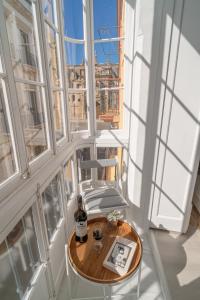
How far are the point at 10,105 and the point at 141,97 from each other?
116 cm

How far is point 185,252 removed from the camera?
1831 mm

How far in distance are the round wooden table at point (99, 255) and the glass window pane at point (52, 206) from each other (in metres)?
0.28

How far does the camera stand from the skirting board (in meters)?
1.46

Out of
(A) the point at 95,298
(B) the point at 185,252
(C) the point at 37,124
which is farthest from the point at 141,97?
(A) the point at 95,298

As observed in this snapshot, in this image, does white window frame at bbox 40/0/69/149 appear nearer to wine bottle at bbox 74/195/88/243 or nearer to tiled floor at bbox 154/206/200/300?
wine bottle at bbox 74/195/88/243

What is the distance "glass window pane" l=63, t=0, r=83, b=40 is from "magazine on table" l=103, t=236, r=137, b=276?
1.95 meters

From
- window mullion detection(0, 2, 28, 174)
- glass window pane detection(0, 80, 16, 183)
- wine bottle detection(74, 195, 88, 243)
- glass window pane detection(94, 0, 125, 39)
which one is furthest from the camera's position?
glass window pane detection(94, 0, 125, 39)

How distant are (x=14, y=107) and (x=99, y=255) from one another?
3.55 ft

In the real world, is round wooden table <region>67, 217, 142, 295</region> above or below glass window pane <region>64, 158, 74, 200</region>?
below

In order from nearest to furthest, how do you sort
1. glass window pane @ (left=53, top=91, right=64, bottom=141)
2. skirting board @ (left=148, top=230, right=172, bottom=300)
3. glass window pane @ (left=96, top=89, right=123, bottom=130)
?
skirting board @ (left=148, top=230, right=172, bottom=300)
glass window pane @ (left=53, top=91, right=64, bottom=141)
glass window pane @ (left=96, top=89, right=123, bottom=130)

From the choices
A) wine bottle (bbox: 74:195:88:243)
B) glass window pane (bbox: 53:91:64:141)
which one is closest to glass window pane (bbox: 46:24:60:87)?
glass window pane (bbox: 53:91:64:141)

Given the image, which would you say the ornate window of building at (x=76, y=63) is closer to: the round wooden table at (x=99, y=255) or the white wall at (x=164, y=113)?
the white wall at (x=164, y=113)

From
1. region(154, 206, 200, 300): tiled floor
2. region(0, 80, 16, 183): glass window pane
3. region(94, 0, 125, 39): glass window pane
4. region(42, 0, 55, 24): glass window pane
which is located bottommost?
region(154, 206, 200, 300): tiled floor

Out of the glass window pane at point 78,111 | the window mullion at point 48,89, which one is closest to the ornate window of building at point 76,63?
the glass window pane at point 78,111
